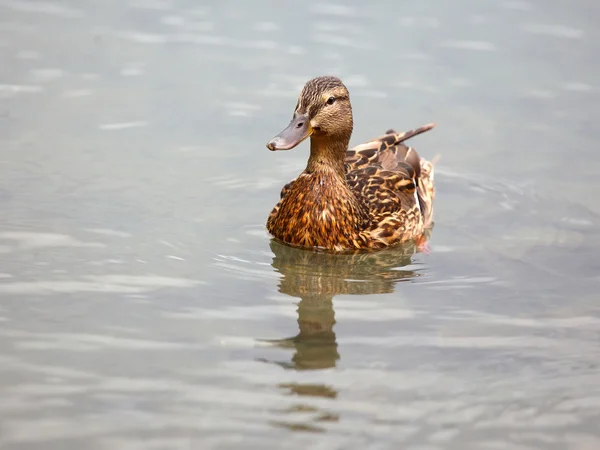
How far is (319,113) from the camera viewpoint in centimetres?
866

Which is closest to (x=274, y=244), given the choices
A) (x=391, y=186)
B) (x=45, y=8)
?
(x=391, y=186)

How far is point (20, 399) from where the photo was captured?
589 cm

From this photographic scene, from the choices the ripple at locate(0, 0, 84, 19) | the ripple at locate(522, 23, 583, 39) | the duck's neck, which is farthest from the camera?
the ripple at locate(522, 23, 583, 39)

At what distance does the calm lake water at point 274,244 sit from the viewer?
602cm

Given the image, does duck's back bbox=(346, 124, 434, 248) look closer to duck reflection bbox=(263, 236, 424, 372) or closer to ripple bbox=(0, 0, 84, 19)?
duck reflection bbox=(263, 236, 424, 372)

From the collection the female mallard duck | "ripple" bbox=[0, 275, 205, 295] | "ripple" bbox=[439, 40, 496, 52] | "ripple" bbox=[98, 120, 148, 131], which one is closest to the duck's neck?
the female mallard duck

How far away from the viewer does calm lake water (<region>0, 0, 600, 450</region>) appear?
602 cm

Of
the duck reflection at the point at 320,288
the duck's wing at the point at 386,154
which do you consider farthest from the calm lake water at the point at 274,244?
the duck's wing at the point at 386,154

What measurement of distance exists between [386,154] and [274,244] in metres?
1.68

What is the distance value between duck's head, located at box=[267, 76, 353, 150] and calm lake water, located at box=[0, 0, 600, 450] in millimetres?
977

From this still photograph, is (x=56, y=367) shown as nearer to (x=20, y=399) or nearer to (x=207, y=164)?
(x=20, y=399)

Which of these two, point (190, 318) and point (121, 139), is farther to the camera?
point (121, 139)

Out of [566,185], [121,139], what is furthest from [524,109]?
[121,139]

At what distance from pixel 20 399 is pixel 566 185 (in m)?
5.90
